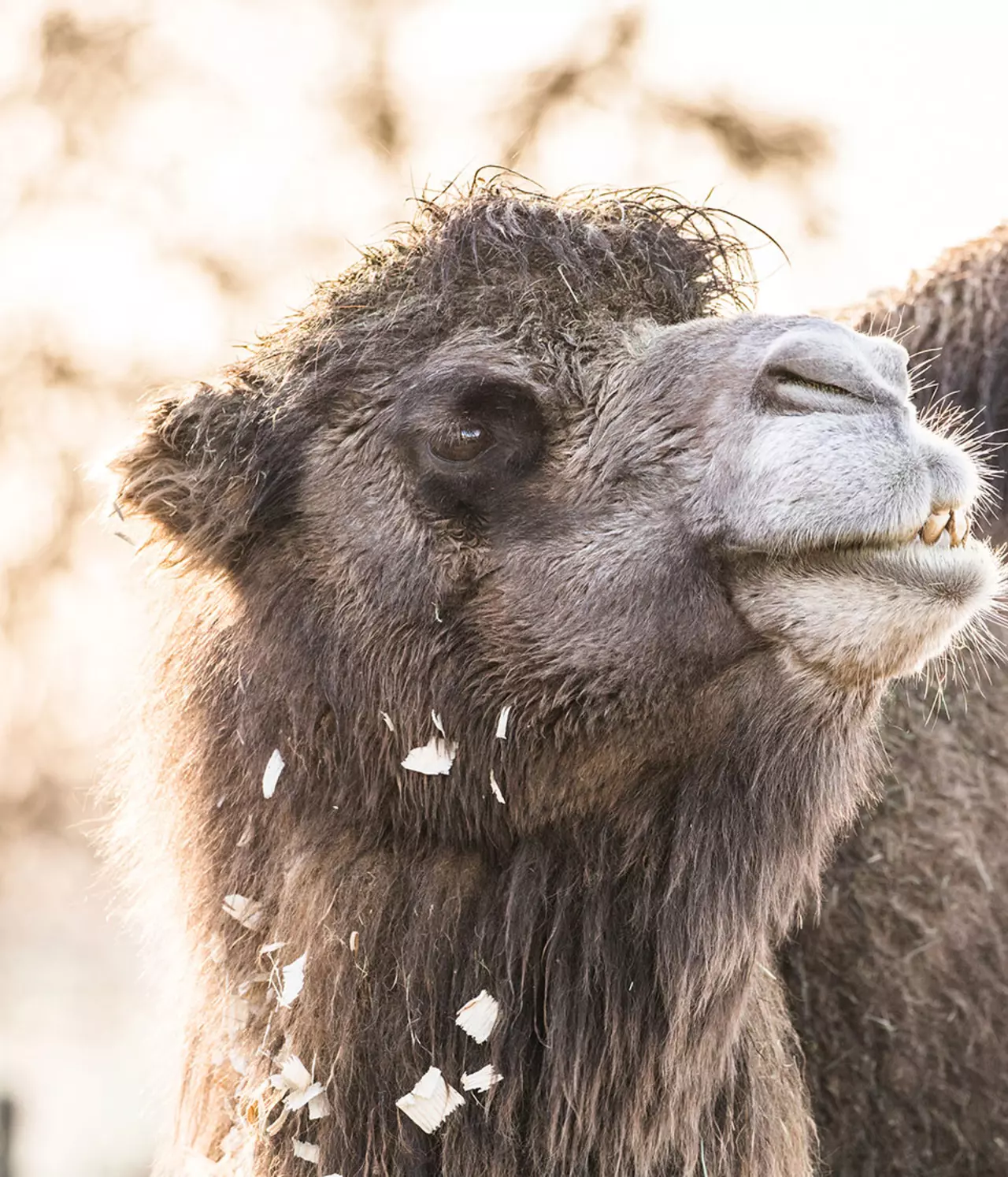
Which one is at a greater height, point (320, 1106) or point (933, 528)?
point (933, 528)

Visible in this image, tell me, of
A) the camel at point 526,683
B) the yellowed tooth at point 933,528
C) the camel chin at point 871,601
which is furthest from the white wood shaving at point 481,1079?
the yellowed tooth at point 933,528

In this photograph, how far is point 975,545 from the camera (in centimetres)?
278

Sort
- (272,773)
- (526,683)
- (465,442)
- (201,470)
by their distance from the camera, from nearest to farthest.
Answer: (526,683) → (465,442) → (272,773) → (201,470)

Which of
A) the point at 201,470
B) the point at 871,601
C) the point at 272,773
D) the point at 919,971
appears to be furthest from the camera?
the point at 919,971

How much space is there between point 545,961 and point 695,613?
2.46ft

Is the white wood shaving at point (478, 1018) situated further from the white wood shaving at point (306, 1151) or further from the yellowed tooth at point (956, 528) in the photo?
the yellowed tooth at point (956, 528)

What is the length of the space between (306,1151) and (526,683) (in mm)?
993

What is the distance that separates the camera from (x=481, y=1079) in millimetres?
3039

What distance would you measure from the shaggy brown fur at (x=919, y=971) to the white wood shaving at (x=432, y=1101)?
1076mm

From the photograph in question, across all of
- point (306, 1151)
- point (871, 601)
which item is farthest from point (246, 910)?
point (871, 601)

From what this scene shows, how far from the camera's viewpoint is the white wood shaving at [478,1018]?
3051 millimetres

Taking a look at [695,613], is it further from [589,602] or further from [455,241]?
[455,241]

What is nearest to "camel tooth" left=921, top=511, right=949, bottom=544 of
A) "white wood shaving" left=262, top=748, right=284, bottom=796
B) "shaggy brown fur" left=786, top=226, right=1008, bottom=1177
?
"shaggy brown fur" left=786, top=226, right=1008, bottom=1177

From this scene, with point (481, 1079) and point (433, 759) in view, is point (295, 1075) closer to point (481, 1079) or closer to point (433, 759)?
point (481, 1079)
